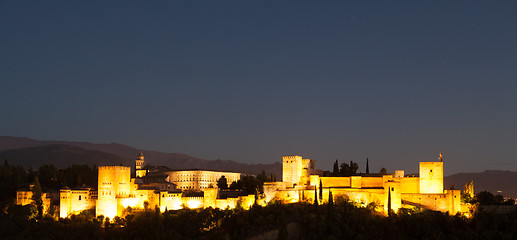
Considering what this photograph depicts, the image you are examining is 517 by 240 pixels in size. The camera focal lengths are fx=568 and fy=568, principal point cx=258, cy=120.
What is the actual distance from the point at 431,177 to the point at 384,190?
6.23m

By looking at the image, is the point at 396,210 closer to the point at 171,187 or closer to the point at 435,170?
the point at 435,170

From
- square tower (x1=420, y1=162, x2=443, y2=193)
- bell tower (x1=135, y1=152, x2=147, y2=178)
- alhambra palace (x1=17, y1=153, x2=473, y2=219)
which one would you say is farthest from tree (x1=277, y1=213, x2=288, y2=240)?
bell tower (x1=135, y1=152, x2=147, y2=178)

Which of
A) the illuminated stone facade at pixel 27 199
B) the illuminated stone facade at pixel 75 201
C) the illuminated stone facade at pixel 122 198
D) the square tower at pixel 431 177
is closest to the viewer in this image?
the illuminated stone facade at pixel 75 201

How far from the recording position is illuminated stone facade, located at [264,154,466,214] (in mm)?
55219

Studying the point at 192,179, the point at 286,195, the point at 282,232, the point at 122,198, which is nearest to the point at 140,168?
the point at 192,179

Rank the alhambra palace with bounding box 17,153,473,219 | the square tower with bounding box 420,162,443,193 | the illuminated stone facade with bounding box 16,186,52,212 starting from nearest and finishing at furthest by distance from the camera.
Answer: the alhambra palace with bounding box 17,153,473,219
the illuminated stone facade with bounding box 16,186,52,212
the square tower with bounding box 420,162,443,193

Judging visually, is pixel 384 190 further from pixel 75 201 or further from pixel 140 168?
pixel 140 168

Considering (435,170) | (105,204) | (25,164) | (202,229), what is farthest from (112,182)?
(25,164)

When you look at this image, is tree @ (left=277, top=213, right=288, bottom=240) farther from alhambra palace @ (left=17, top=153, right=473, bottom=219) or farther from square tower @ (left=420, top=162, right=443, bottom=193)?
square tower @ (left=420, top=162, right=443, bottom=193)

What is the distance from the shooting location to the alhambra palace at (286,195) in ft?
182

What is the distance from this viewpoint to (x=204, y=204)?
188 ft

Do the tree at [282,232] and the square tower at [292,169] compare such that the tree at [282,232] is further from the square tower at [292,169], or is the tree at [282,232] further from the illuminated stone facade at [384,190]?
the square tower at [292,169]

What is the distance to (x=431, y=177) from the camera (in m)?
58.5

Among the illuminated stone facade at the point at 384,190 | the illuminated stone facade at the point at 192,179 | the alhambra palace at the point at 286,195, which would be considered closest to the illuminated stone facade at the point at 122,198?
the alhambra palace at the point at 286,195
